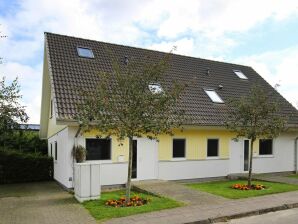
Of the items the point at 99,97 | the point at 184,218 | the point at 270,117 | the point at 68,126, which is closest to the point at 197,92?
the point at 270,117

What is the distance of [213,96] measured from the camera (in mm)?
20141

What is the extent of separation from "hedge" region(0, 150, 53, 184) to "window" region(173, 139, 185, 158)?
669 cm

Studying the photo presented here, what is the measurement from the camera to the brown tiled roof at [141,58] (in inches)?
632

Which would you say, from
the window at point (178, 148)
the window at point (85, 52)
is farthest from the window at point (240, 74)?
the window at point (85, 52)

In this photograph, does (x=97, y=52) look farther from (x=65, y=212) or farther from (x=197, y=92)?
(x=65, y=212)

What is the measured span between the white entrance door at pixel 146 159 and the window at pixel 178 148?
1151 millimetres

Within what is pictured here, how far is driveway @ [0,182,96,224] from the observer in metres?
9.80

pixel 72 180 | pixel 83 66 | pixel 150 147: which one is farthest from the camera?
pixel 83 66

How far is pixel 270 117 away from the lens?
48.7ft

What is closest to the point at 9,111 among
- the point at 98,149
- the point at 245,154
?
the point at 98,149

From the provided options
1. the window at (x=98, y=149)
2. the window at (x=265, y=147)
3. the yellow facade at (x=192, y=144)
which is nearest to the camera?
the window at (x=98, y=149)

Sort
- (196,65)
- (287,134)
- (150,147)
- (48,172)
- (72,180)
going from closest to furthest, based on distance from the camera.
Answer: (72,180) < (150,147) < (48,172) < (287,134) < (196,65)

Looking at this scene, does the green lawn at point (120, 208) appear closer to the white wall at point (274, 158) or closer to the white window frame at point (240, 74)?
the white wall at point (274, 158)

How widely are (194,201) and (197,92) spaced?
895cm
